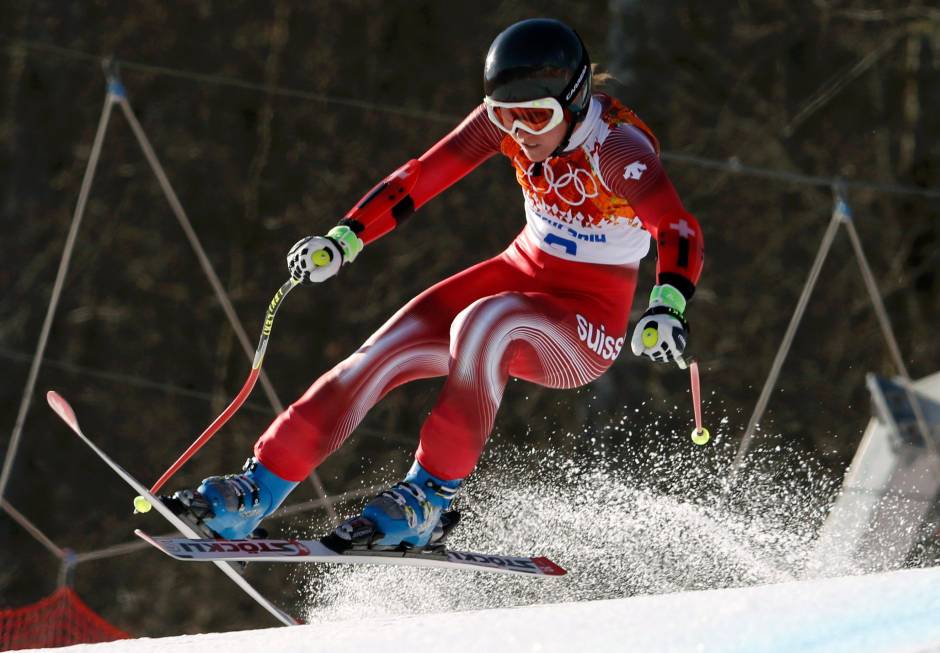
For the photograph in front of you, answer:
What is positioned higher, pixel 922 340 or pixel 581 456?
pixel 922 340

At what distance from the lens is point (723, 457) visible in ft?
16.8

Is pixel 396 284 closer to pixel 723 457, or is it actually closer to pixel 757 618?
pixel 723 457

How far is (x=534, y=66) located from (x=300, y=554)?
3.70ft

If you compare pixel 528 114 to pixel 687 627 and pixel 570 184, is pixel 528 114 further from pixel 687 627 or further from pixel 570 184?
pixel 687 627

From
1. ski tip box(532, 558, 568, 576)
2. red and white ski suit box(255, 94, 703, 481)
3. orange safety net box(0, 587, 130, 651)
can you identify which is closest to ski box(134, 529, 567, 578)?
ski tip box(532, 558, 568, 576)

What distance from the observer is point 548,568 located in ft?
9.53

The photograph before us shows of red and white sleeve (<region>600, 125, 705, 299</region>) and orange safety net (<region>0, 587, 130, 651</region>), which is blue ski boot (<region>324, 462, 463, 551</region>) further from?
orange safety net (<region>0, 587, 130, 651</region>)

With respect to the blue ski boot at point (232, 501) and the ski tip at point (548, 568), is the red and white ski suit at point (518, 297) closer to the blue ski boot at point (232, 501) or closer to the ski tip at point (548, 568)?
the blue ski boot at point (232, 501)

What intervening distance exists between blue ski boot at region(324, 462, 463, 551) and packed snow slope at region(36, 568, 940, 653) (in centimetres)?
89

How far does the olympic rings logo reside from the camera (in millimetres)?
2795

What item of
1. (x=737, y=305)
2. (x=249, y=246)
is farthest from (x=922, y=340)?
(x=249, y=246)

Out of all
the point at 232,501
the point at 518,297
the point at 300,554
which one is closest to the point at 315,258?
the point at 518,297

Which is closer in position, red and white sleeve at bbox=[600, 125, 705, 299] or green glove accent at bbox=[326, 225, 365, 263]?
red and white sleeve at bbox=[600, 125, 705, 299]

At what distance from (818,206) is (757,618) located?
13.9ft
